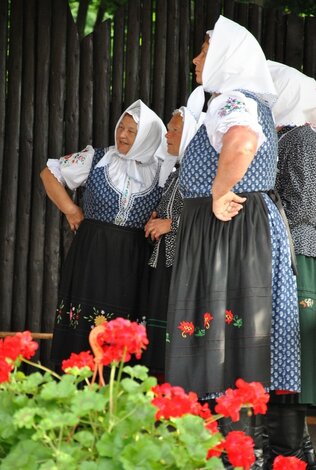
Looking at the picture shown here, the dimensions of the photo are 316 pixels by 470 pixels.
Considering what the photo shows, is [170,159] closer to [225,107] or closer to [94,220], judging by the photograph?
[94,220]

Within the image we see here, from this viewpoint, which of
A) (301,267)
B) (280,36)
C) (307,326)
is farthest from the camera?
(280,36)

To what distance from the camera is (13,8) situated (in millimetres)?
6039

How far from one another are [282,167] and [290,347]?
34.6 inches

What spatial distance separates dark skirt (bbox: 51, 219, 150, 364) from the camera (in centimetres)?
480

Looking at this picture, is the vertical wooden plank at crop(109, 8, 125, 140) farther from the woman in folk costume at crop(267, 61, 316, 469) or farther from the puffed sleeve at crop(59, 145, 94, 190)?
the woman in folk costume at crop(267, 61, 316, 469)

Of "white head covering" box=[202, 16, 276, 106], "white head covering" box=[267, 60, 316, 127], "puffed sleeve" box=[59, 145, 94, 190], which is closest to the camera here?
"white head covering" box=[202, 16, 276, 106]

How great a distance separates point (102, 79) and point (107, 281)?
175 centimetres

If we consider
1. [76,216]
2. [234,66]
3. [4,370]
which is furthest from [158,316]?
[4,370]

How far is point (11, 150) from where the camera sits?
600 cm

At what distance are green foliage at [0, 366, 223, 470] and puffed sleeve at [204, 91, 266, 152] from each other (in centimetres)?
171

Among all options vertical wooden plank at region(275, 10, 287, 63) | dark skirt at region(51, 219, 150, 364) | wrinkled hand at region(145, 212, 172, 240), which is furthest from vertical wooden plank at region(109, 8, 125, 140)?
wrinkled hand at region(145, 212, 172, 240)

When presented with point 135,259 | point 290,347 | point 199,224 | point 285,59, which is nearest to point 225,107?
point 199,224

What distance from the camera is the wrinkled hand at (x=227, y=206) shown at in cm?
369

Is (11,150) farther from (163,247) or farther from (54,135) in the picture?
(163,247)
